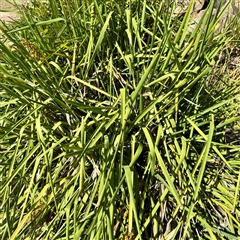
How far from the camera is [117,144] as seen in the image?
49.7 inches

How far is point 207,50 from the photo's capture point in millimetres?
1474

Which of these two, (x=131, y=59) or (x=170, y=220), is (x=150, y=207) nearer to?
(x=170, y=220)

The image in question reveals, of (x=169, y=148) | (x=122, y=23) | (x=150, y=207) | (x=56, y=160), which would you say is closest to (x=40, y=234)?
(x=56, y=160)

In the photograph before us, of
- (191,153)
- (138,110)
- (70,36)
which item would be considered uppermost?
(70,36)

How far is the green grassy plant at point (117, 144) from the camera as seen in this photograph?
4.17 ft

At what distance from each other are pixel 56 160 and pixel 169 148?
0.53 meters

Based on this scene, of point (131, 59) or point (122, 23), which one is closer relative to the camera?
point (131, 59)

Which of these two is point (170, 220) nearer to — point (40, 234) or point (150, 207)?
point (150, 207)

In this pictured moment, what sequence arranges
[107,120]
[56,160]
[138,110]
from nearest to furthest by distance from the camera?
[107,120], [138,110], [56,160]

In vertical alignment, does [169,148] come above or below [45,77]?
below

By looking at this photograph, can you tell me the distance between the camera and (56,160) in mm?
1567

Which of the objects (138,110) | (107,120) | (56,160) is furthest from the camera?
(56,160)

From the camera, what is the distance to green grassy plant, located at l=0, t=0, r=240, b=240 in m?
1.27

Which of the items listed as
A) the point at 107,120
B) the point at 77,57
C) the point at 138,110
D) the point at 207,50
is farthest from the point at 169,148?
the point at 77,57
